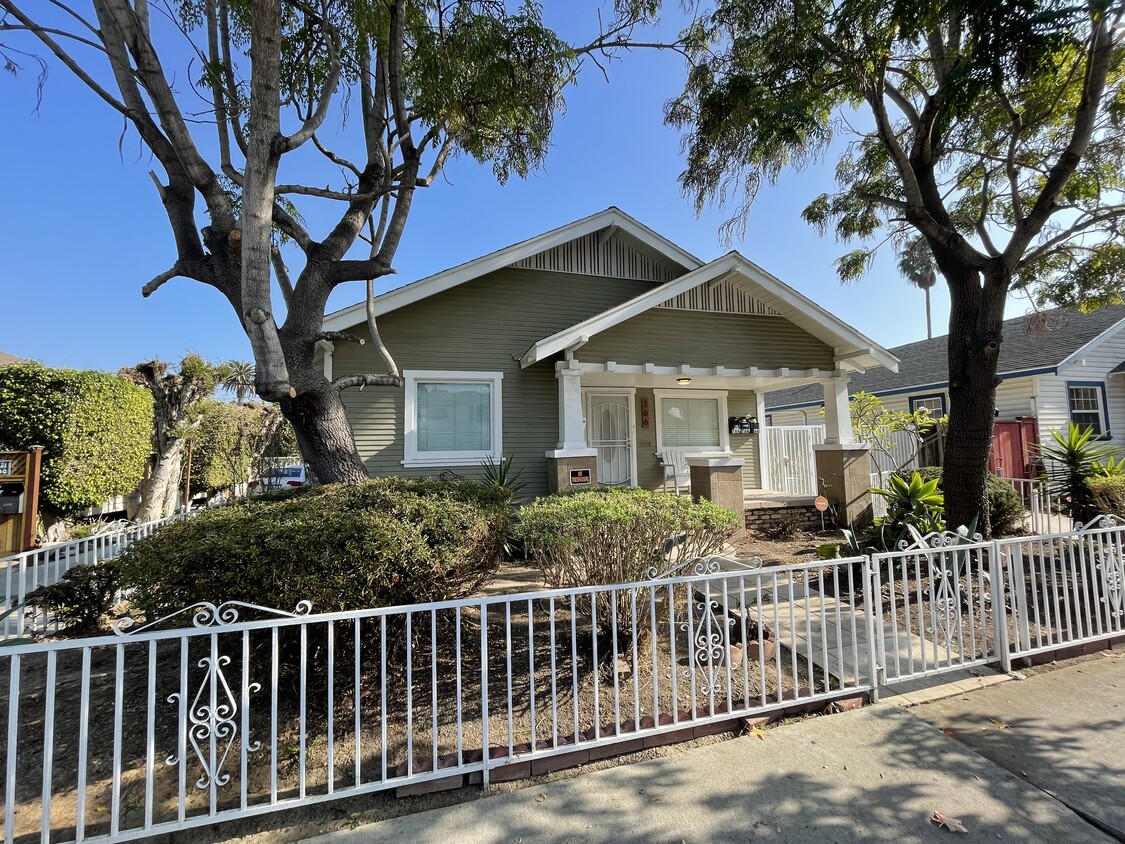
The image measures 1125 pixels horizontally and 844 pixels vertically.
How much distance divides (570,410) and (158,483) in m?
9.63

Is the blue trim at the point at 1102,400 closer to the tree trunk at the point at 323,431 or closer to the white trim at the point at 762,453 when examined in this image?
the white trim at the point at 762,453

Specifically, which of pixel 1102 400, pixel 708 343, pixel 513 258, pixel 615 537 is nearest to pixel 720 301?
pixel 708 343

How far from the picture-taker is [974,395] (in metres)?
5.69

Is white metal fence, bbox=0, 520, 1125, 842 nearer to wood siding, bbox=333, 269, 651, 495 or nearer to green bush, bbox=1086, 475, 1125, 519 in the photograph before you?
green bush, bbox=1086, 475, 1125, 519

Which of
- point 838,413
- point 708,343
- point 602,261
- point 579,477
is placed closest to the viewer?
point 579,477

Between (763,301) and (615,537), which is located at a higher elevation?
(763,301)

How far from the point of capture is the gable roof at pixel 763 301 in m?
7.89

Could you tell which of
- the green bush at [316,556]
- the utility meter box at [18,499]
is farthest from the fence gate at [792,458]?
the utility meter box at [18,499]

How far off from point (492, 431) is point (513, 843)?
6771 millimetres

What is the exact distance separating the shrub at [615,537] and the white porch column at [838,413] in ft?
21.1

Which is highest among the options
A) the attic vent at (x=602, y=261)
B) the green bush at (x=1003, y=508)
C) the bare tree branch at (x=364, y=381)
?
the attic vent at (x=602, y=261)

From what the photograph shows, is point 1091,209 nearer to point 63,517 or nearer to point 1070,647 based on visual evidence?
point 1070,647

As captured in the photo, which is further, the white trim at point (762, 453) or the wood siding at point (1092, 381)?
the wood siding at point (1092, 381)

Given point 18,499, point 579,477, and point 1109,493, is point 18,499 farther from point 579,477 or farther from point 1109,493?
point 1109,493
